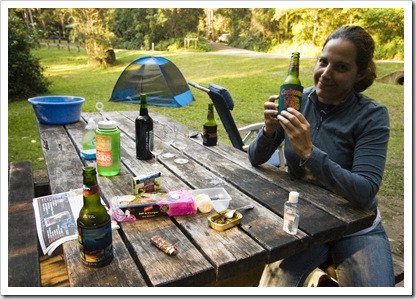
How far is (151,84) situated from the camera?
310 inches

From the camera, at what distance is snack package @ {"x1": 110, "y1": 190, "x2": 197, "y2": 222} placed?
1285 mm

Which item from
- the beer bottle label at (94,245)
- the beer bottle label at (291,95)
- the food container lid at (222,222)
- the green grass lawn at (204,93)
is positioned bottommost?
the green grass lawn at (204,93)

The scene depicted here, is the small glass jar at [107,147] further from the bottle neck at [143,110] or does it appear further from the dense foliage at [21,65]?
the dense foliage at [21,65]

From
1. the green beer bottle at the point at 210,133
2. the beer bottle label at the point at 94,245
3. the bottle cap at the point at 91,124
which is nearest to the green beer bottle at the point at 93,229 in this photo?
the beer bottle label at the point at 94,245

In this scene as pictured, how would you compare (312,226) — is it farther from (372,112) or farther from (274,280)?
(372,112)

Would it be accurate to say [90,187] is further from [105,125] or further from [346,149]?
[346,149]

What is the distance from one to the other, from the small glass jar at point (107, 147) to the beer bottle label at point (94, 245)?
0.67 metres

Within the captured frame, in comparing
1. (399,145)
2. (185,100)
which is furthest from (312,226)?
(185,100)

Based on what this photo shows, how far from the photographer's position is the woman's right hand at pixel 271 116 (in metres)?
1.67

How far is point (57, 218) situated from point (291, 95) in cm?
110

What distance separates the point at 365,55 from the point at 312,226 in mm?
944

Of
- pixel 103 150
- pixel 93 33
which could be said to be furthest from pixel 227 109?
pixel 93 33

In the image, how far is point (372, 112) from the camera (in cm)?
161

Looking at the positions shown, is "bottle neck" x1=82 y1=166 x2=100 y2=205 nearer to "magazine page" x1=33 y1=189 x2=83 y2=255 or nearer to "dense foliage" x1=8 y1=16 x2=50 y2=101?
"magazine page" x1=33 y1=189 x2=83 y2=255
